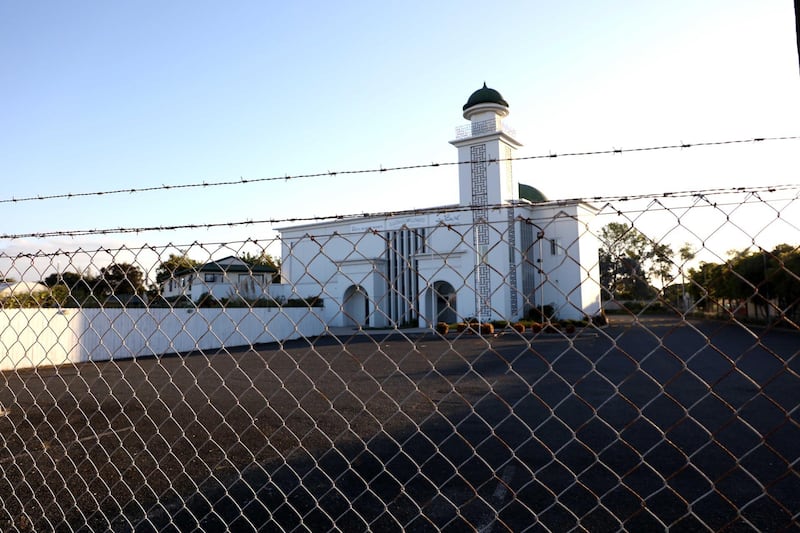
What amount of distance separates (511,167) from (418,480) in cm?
3025

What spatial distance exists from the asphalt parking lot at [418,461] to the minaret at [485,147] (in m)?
23.5

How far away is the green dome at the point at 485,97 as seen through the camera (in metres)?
33.7

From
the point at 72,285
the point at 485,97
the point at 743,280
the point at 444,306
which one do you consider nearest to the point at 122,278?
the point at 743,280

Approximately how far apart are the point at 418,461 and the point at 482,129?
30292 mm

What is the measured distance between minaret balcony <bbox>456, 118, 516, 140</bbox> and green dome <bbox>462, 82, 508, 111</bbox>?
1.14m

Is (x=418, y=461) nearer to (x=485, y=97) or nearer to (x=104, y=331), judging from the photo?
(x=104, y=331)

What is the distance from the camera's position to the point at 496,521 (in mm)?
3469

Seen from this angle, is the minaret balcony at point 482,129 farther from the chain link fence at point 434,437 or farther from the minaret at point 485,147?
the chain link fence at point 434,437

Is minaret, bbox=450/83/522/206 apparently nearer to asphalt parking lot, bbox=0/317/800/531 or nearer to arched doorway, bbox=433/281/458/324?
arched doorway, bbox=433/281/458/324

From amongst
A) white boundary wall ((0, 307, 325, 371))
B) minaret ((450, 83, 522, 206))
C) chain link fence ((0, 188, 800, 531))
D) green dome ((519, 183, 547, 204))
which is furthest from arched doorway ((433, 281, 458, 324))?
green dome ((519, 183, 547, 204))

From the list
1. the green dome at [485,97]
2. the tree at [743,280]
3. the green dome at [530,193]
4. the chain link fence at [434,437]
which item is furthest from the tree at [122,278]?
the green dome at [530,193]

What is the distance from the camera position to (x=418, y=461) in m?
4.89

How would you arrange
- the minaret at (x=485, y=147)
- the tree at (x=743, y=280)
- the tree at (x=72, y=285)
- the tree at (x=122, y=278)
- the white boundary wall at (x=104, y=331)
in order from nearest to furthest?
the tree at (x=743, y=280)
the tree at (x=122, y=278)
the tree at (x=72, y=285)
the white boundary wall at (x=104, y=331)
the minaret at (x=485, y=147)

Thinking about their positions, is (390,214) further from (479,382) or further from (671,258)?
(479,382)
